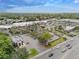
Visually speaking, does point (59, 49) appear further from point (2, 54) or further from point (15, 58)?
point (2, 54)

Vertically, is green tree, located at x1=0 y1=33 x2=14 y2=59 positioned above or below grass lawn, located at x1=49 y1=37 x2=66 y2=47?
above

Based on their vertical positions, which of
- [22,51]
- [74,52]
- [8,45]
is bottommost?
[74,52]

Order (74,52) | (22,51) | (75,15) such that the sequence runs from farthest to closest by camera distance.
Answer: (75,15), (74,52), (22,51)

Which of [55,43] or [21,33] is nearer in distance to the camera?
[55,43]

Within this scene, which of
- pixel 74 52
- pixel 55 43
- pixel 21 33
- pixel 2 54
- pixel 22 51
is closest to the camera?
pixel 2 54

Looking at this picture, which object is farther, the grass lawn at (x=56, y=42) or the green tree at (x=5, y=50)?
the grass lawn at (x=56, y=42)

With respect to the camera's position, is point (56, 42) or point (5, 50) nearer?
point (5, 50)

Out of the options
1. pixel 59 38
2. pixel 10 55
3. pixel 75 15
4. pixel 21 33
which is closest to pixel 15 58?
pixel 10 55

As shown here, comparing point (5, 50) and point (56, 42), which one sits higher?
point (5, 50)

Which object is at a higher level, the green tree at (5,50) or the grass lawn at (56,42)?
the green tree at (5,50)

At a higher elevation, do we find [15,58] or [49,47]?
[15,58]

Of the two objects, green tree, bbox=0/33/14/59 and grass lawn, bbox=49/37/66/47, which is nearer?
green tree, bbox=0/33/14/59
